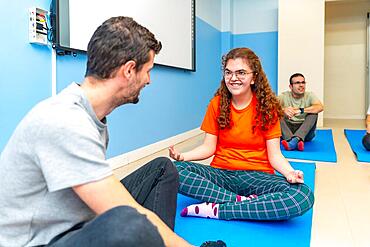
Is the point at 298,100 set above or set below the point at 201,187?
above

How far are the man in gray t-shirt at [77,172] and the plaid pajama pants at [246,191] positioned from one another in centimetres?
90

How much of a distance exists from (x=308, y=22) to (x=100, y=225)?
20.1 feet

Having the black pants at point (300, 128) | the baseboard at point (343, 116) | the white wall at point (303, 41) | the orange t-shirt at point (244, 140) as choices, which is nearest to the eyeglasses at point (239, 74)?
the orange t-shirt at point (244, 140)

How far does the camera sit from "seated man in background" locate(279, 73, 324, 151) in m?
3.87

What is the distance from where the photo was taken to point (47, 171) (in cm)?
78

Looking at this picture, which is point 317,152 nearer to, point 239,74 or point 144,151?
point 144,151

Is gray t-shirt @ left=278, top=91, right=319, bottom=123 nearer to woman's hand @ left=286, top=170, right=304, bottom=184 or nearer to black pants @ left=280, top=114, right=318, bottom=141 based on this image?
black pants @ left=280, top=114, right=318, bottom=141

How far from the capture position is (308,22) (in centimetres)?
608

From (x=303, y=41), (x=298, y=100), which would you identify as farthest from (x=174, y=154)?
(x=303, y=41)

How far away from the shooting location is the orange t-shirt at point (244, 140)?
1.99 metres

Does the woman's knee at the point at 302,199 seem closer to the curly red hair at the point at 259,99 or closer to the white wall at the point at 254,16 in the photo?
the curly red hair at the point at 259,99

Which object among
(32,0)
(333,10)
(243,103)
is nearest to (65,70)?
(32,0)

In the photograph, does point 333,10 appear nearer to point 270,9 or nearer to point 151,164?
point 270,9

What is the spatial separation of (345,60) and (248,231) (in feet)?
22.0
